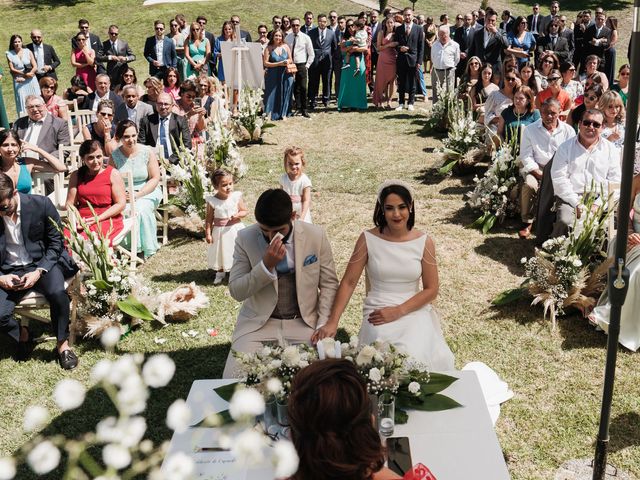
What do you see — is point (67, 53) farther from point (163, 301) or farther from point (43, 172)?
point (163, 301)

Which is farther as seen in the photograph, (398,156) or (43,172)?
(398,156)

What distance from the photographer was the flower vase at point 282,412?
109 inches

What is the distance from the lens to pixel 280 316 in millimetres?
4242

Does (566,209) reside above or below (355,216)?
above

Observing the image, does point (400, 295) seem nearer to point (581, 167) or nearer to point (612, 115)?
point (581, 167)

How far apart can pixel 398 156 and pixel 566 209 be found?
4.78 m

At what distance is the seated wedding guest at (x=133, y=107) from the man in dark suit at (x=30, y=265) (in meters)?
Result: 3.83

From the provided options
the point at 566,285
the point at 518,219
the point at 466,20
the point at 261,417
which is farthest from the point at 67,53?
the point at 261,417

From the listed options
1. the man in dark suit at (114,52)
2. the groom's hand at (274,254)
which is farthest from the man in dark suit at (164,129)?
the man in dark suit at (114,52)

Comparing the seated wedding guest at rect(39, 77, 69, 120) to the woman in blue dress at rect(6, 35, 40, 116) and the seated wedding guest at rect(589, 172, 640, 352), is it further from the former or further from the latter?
→ the seated wedding guest at rect(589, 172, 640, 352)

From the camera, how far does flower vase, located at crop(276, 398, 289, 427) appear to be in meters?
2.76

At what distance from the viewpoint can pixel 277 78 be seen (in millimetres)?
13547

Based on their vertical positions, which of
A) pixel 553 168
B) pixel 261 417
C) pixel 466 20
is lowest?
pixel 261 417

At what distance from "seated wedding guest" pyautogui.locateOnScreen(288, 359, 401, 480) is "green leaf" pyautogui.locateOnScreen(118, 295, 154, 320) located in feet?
12.8
